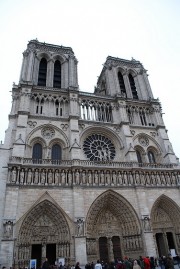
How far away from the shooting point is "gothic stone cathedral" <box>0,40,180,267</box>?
14492 millimetres

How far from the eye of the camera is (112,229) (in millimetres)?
16453

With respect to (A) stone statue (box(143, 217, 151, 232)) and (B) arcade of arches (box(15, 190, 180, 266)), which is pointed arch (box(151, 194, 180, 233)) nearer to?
(B) arcade of arches (box(15, 190, 180, 266))

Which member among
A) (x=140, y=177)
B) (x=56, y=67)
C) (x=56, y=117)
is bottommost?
(x=140, y=177)

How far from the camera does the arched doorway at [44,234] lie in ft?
46.0

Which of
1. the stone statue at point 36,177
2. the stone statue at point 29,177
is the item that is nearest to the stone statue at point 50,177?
the stone statue at point 36,177

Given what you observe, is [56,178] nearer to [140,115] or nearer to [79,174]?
[79,174]

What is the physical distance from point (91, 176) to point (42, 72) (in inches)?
529

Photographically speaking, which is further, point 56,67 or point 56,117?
point 56,67

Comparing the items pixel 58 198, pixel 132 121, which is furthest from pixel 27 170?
pixel 132 121

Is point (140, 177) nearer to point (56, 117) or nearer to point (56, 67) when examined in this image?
point (56, 117)

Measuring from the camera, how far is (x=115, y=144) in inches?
822

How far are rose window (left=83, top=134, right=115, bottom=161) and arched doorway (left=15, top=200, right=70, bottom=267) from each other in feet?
19.8

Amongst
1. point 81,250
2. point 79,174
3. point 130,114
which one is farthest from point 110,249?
point 130,114

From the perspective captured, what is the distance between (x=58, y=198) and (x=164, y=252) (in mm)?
9188
